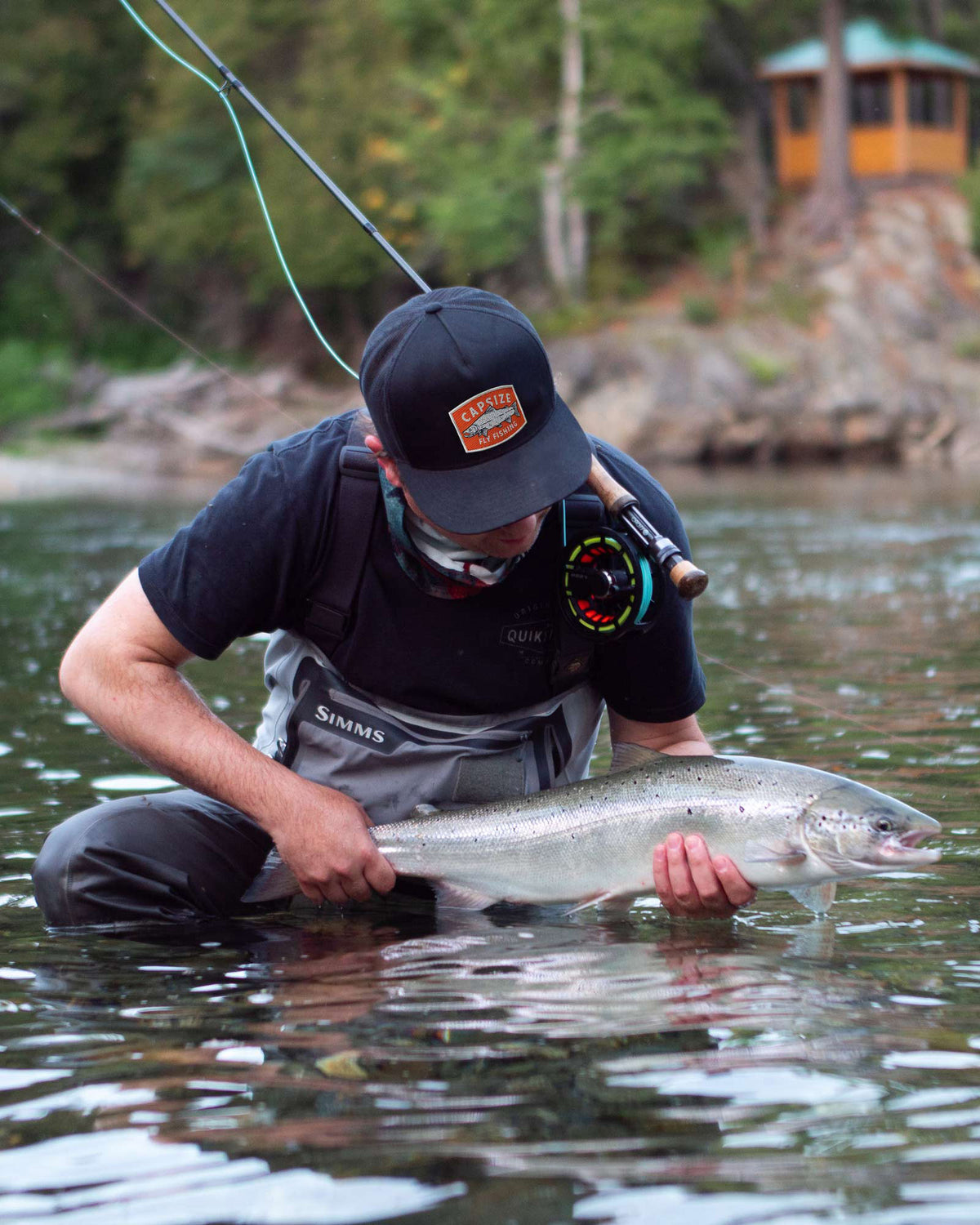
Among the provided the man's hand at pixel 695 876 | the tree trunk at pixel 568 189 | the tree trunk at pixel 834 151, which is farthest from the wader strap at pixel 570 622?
the tree trunk at pixel 834 151

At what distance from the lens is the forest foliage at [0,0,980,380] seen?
32344 millimetres

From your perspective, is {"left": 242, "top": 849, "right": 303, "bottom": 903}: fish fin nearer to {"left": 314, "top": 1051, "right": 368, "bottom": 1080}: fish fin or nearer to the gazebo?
{"left": 314, "top": 1051, "right": 368, "bottom": 1080}: fish fin

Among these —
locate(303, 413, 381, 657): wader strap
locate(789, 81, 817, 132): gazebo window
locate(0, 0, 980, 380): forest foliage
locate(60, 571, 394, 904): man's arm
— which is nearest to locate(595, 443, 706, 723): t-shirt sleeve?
locate(303, 413, 381, 657): wader strap

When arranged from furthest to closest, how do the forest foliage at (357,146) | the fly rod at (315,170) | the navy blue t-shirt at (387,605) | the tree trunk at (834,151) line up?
the tree trunk at (834,151) → the forest foliage at (357,146) → the fly rod at (315,170) → the navy blue t-shirt at (387,605)

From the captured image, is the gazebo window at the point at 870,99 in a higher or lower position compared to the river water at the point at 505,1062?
higher

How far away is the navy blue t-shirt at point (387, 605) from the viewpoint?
3.61 m

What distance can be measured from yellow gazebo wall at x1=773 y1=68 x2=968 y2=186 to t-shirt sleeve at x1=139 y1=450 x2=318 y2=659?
32.9 meters

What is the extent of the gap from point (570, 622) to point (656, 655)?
0.86ft

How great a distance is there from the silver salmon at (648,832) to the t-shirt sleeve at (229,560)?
59 centimetres

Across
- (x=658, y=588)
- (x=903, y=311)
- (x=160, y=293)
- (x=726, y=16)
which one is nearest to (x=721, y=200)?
(x=726, y=16)

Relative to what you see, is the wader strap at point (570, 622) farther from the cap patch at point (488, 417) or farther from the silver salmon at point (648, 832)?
the cap patch at point (488, 417)

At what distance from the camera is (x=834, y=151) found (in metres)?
33.1

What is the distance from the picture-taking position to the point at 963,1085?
273 cm

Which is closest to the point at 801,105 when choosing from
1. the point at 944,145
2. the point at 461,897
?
the point at 944,145
